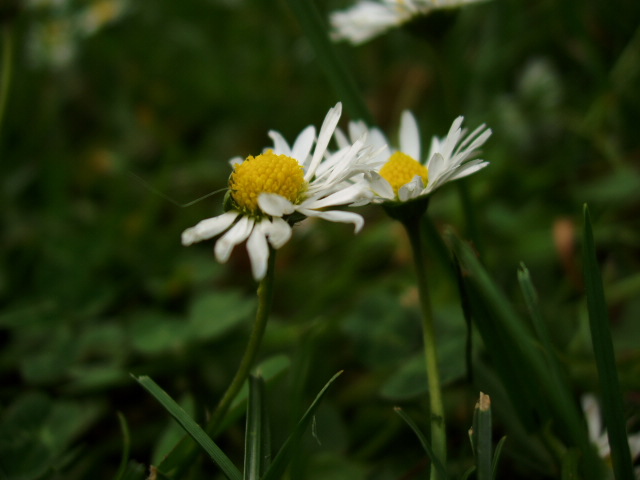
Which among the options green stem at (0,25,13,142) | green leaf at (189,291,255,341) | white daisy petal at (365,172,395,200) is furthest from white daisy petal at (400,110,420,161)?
green stem at (0,25,13,142)

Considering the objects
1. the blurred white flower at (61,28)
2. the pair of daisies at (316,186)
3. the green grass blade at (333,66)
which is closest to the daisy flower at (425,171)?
the pair of daisies at (316,186)

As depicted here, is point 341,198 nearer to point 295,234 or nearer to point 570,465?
point 570,465

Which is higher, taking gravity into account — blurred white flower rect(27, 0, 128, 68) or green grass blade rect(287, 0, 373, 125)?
blurred white flower rect(27, 0, 128, 68)

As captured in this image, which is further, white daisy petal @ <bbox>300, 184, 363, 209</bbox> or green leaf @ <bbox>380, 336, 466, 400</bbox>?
green leaf @ <bbox>380, 336, 466, 400</bbox>

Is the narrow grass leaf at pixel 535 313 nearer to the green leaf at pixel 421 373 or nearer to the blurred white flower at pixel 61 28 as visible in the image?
the green leaf at pixel 421 373

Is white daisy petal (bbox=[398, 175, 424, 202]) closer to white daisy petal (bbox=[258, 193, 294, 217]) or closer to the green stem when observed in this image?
white daisy petal (bbox=[258, 193, 294, 217])

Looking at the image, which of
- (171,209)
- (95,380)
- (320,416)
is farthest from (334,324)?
(171,209)

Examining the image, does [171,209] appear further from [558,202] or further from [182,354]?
[558,202]
